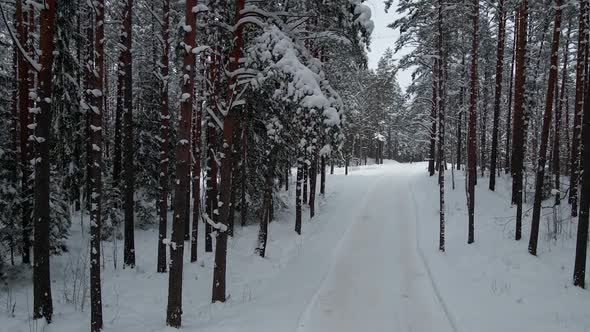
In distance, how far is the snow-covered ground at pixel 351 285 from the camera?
10.0 metres

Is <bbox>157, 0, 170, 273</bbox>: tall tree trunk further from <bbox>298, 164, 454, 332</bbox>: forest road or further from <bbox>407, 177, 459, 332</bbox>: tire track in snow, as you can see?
<bbox>407, 177, 459, 332</bbox>: tire track in snow

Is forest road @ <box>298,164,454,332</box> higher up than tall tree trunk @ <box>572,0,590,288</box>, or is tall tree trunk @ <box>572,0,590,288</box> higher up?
tall tree trunk @ <box>572,0,590,288</box>

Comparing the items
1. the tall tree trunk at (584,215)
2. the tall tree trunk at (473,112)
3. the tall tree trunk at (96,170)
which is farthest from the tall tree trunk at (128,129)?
the tall tree trunk at (584,215)

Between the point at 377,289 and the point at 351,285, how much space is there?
87cm

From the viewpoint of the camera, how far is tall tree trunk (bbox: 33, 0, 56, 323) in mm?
9219

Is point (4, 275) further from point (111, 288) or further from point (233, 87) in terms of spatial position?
point (233, 87)

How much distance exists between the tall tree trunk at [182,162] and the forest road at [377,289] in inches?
124

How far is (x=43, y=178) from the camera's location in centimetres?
957

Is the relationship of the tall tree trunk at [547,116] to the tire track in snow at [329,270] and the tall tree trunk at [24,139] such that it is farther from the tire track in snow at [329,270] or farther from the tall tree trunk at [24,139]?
the tall tree trunk at [24,139]

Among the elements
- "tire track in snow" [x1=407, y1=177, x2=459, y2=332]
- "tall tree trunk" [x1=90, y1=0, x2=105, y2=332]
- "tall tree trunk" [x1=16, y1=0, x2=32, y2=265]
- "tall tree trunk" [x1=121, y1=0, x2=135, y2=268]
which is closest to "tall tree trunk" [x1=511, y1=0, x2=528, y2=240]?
"tire track in snow" [x1=407, y1=177, x2=459, y2=332]

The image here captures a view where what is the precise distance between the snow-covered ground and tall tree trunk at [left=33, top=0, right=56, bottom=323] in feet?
2.23

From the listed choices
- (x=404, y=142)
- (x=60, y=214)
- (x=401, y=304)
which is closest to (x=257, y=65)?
(x=401, y=304)

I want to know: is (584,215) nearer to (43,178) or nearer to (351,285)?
(351,285)

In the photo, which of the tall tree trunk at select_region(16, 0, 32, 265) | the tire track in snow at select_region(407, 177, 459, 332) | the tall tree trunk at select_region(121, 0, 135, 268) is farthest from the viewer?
the tall tree trunk at select_region(121, 0, 135, 268)
